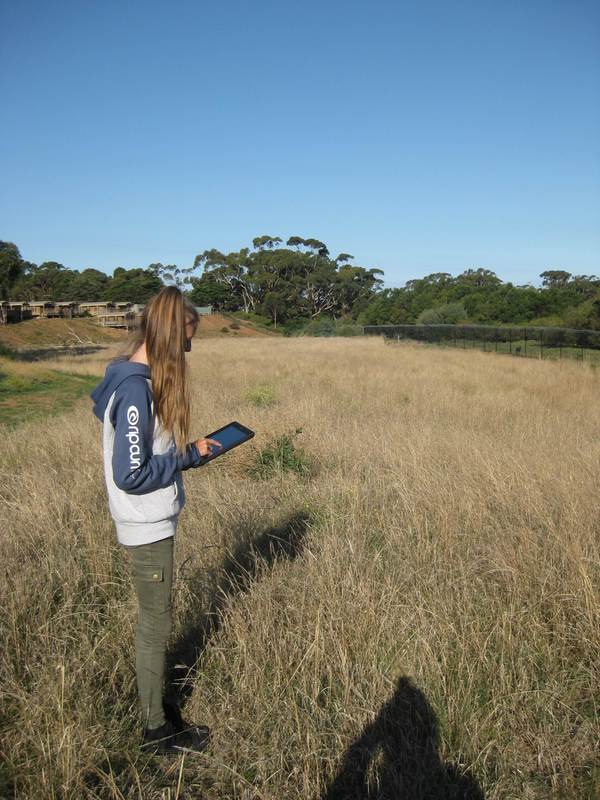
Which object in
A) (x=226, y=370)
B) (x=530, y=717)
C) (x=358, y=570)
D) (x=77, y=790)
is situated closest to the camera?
(x=77, y=790)

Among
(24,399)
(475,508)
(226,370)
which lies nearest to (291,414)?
(475,508)

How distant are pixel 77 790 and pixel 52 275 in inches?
3490

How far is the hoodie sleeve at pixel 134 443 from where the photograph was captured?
2117 mm

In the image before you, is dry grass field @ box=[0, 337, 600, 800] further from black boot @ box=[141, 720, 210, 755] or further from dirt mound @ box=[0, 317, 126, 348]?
dirt mound @ box=[0, 317, 126, 348]

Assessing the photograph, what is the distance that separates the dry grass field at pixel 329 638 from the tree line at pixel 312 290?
2274 inches

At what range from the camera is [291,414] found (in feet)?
28.3

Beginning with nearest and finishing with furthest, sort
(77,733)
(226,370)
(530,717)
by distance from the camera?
(77,733) → (530,717) → (226,370)

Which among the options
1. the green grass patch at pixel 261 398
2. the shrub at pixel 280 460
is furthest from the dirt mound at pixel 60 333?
the shrub at pixel 280 460

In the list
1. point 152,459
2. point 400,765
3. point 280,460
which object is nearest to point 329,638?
point 400,765

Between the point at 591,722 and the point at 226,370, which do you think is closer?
the point at 591,722

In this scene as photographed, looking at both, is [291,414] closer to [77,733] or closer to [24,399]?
[77,733]

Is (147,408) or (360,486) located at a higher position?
(147,408)

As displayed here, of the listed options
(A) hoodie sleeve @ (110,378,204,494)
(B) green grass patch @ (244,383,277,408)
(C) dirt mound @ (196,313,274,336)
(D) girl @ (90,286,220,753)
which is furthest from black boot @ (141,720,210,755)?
(C) dirt mound @ (196,313,274,336)

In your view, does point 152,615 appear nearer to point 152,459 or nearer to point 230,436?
point 152,459
